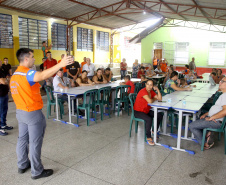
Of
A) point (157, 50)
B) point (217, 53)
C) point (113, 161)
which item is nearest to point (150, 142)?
point (113, 161)

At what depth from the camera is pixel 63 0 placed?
880 centimetres

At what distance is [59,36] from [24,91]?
1094 centimetres

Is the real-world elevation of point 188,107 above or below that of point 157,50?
below

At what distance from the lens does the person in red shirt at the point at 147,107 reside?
143 inches

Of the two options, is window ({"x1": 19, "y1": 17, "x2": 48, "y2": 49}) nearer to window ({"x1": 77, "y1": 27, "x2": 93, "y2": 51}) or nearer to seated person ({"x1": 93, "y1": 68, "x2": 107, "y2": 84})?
window ({"x1": 77, "y1": 27, "x2": 93, "y2": 51})

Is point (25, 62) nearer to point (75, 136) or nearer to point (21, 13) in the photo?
point (75, 136)

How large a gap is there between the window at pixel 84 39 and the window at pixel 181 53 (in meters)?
6.60

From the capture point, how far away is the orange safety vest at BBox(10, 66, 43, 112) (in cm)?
223

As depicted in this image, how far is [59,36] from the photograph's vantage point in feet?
40.6

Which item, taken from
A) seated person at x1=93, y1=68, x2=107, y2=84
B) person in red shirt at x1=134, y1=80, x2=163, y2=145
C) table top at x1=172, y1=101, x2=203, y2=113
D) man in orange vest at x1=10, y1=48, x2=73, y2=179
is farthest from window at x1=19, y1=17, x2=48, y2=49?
table top at x1=172, y1=101, x2=203, y2=113

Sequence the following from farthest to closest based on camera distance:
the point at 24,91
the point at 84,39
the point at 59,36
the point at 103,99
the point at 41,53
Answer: the point at 84,39 → the point at 59,36 → the point at 41,53 → the point at 103,99 → the point at 24,91

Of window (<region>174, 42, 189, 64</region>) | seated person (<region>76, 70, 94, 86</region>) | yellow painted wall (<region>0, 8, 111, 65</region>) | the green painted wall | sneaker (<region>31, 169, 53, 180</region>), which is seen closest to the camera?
sneaker (<region>31, 169, 53, 180</region>)

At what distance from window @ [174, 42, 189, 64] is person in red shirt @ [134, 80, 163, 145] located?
12.6 metres

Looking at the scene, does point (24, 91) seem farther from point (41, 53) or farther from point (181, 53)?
point (181, 53)
